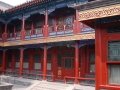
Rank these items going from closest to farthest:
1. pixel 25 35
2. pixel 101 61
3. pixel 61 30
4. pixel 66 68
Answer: pixel 101 61 → pixel 61 30 → pixel 66 68 → pixel 25 35

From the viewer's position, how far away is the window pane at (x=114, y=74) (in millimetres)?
6320

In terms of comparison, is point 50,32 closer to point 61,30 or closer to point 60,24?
point 61,30

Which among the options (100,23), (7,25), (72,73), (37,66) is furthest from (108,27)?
(7,25)

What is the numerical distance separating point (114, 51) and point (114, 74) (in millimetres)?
→ 598

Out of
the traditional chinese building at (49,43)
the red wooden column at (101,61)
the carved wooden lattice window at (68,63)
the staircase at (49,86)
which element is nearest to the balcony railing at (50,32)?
the traditional chinese building at (49,43)

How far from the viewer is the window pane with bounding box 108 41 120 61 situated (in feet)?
20.8

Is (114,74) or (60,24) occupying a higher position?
(60,24)

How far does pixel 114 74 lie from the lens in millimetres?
6379

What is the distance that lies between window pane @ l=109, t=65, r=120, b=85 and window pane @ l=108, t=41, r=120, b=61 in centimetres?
21

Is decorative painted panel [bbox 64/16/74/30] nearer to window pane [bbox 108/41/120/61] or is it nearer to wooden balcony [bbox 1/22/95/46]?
wooden balcony [bbox 1/22/95/46]

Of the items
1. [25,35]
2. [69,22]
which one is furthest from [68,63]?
[25,35]

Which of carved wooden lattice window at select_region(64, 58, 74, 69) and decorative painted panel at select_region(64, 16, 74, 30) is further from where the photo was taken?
carved wooden lattice window at select_region(64, 58, 74, 69)

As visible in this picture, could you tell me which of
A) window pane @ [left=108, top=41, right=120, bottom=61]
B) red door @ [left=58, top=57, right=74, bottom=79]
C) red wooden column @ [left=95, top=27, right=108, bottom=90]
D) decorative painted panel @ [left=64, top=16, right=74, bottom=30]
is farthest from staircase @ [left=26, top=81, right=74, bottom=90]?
window pane @ [left=108, top=41, right=120, bottom=61]

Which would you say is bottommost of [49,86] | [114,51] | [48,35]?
[49,86]
